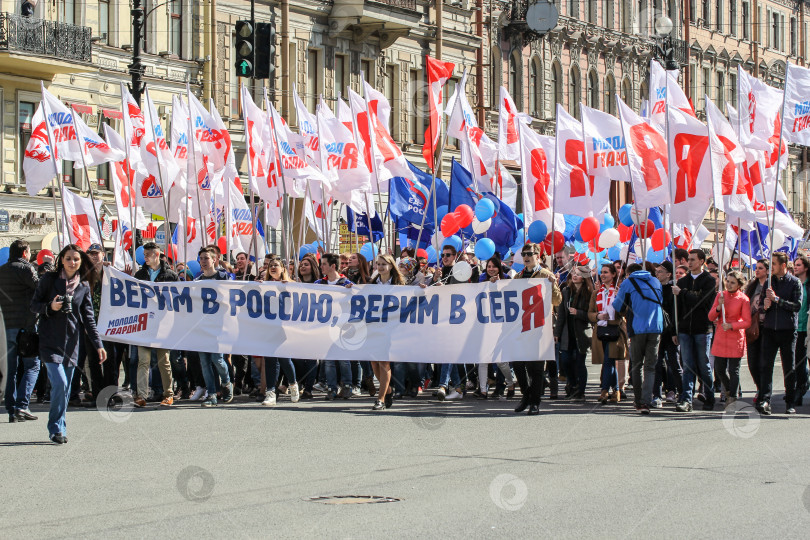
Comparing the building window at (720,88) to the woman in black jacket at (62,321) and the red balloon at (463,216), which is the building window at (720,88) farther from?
the woman in black jacket at (62,321)

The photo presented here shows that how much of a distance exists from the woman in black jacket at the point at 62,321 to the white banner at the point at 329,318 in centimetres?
272

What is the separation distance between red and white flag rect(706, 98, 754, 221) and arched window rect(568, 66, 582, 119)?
119 ft

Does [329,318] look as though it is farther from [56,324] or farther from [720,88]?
[720,88]

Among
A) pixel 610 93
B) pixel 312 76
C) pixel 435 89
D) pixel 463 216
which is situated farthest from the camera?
pixel 610 93

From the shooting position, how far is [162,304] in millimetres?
14664

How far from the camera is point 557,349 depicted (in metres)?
15.7

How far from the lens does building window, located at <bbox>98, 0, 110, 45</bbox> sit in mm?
32656

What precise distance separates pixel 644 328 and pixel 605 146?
5221 mm

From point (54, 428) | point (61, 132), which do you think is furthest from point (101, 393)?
point (61, 132)

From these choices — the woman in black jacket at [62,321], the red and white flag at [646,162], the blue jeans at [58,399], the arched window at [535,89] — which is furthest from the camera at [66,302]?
the arched window at [535,89]

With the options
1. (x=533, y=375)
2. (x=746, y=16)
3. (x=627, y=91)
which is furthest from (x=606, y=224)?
(x=746, y=16)

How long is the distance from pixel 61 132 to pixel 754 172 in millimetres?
10484

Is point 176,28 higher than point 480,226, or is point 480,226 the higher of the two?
point 176,28

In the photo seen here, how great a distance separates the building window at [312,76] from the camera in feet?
125
